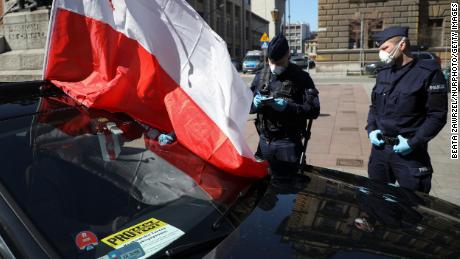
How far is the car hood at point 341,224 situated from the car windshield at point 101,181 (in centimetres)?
20

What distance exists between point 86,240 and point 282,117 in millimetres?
2330

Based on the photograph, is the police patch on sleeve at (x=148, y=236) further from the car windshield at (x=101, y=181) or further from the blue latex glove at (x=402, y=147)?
the blue latex glove at (x=402, y=147)

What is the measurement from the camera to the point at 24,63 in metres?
7.79

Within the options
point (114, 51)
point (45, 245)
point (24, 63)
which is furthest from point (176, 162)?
point (24, 63)

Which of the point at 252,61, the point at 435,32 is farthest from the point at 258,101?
the point at 252,61

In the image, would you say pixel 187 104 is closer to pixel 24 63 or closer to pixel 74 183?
pixel 74 183

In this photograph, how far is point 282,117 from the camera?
12.7 feet

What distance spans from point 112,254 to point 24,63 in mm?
6910

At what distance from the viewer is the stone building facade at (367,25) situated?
32.8 m

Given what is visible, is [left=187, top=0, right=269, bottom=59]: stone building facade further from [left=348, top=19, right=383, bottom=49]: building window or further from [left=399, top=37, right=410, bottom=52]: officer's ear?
[left=399, top=37, right=410, bottom=52]: officer's ear

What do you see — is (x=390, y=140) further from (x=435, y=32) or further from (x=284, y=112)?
(x=435, y=32)

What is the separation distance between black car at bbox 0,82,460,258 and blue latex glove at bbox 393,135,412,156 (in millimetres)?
639

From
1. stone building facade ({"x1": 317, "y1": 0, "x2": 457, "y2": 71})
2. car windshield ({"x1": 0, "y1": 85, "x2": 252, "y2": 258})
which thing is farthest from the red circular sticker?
stone building facade ({"x1": 317, "y1": 0, "x2": 457, "y2": 71})

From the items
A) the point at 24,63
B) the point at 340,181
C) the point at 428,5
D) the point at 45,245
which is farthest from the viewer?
the point at 428,5
